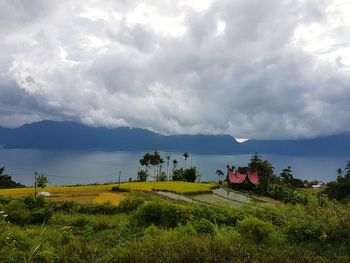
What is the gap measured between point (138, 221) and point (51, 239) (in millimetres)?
7803

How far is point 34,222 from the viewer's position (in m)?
19.9

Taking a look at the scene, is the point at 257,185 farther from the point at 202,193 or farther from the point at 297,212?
the point at 297,212

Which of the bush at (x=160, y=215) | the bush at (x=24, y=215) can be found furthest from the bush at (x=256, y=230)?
the bush at (x=24, y=215)

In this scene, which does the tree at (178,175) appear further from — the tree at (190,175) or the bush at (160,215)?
the bush at (160,215)

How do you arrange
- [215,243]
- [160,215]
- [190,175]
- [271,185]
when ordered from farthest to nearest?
[190,175] < [271,185] < [160,215] < [215,243]

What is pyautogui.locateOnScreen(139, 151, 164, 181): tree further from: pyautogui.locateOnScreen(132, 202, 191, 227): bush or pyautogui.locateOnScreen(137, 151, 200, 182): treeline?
pyautogui.locateOnScreen(132, 202, 191, 227): bush

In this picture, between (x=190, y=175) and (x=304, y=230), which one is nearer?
(x=304, y=230)

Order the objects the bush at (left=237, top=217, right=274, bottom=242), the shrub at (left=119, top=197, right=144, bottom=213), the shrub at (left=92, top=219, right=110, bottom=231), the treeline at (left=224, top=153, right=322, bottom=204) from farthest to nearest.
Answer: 1. the treeline at (left=224, top=153, right=322, bottom=204)
2. the shrub at (left=119, top=197, right=144, bottom=213)
3. the shrub at (left=92, top=219, right=110, bottom=231)
4. the bush at (left=237, top=217, right=274, bottom=242)

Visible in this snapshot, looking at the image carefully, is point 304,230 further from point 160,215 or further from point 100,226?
point 100,226

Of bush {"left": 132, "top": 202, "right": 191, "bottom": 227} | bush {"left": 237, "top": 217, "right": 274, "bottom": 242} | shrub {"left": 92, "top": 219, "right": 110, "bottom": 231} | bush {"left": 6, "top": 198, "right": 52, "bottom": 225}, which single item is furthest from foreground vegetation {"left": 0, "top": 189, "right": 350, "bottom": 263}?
bush {"left": 6, "top": 198, "right": 52, "bottom": 225}

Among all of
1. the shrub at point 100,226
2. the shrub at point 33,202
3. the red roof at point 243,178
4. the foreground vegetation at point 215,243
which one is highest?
the red roof at point 243,178

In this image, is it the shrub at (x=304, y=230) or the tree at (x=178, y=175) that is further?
the tree at (x=178, y=175)

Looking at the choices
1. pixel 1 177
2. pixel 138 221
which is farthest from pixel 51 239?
pixel 1 177

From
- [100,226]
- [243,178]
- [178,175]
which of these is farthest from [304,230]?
[178,175]
